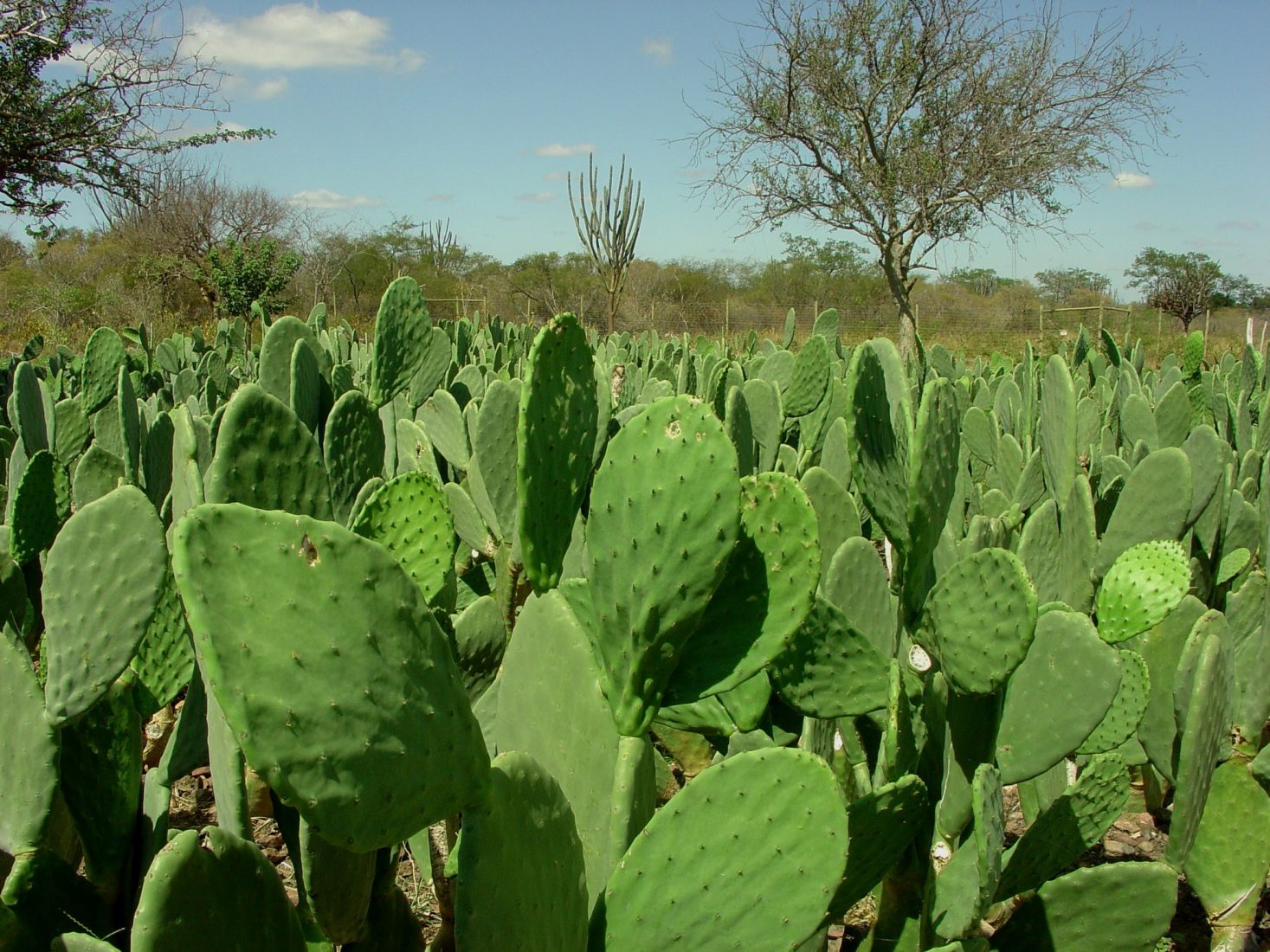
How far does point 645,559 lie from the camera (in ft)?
2.79

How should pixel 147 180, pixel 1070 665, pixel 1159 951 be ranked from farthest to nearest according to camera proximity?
pixel 147 180 < pixel 1159 951 < pixel 1070 665

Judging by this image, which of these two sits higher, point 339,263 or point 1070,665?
point 339,263

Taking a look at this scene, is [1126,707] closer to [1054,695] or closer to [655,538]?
[1054,695]

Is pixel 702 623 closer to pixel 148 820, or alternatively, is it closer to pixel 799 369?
pixel 148 820

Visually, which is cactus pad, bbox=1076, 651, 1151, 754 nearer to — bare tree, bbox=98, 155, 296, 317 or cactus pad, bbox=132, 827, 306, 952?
cactus pad, bbox=132, 827, 306, 952

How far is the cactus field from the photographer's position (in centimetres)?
65

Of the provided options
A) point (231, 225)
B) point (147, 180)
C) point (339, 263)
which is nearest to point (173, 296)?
point (231, 225)

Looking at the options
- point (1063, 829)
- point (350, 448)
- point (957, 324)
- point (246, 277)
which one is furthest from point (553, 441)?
point (957, 324)

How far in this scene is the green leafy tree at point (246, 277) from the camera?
85.4 ft

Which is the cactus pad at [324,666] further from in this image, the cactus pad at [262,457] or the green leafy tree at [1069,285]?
the green leafy tree at [1069,285]

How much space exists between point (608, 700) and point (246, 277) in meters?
28.0

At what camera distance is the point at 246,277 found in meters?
26.5

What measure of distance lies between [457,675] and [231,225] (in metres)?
35.4

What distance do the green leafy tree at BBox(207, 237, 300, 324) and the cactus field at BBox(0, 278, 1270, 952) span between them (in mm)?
25851
